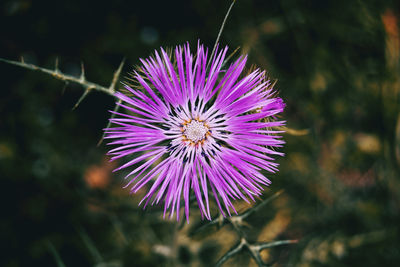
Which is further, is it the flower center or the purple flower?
the flower center

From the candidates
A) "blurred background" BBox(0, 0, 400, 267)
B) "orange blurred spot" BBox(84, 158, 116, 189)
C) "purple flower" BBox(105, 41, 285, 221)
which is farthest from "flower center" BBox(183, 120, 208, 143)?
"orange blurred spot" BBox(84, 158, 116, 189)

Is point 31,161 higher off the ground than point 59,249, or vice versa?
point 31,161

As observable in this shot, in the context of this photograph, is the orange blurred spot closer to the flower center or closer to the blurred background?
the blurred background

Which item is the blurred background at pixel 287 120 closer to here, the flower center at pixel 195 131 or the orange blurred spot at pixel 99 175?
the orange blurred spot at pixel 99 175

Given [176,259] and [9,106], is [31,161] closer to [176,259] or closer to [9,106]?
[9,106]

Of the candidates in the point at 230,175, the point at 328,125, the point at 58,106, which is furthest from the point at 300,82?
the point at 58,106

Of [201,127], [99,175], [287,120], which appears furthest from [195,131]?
[99,175]

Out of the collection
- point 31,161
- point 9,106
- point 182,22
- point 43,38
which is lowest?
point 31,161

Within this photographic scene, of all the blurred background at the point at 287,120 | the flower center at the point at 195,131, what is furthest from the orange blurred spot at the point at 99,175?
the flower center at the point at 195,131
